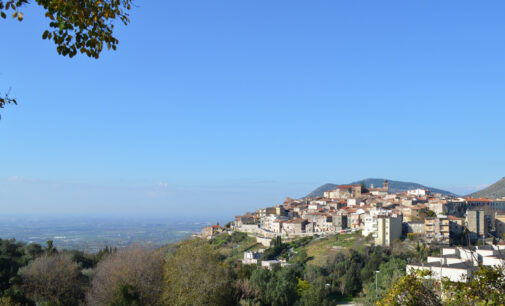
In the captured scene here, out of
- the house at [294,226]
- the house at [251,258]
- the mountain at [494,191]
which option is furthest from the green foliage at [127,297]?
the mountain at [494,191]

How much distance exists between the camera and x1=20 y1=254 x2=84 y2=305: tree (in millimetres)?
21672

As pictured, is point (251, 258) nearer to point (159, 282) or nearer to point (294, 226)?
point (294, 226)

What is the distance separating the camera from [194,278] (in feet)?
59.0

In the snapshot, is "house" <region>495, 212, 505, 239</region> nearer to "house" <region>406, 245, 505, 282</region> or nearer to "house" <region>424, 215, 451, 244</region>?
"house" <region>424, 215, 451, 244</region>

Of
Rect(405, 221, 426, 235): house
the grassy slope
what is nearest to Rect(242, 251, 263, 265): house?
the grassy slope

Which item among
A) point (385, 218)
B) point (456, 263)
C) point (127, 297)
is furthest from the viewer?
point (385, 218)

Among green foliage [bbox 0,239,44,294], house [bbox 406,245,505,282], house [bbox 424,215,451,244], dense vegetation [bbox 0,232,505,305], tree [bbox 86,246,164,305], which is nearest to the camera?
dense vegetation [bbox 0,232,505,305]

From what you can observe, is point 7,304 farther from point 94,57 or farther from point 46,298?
point 94,57

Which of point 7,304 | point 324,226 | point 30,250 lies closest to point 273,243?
point 324,226

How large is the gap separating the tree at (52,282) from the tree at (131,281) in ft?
3.64

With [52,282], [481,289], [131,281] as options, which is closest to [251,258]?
[52,282]

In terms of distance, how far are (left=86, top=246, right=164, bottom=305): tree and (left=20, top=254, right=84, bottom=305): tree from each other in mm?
1110

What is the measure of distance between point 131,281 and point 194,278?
4.09 m

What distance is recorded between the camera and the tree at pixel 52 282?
21672 millimetres
